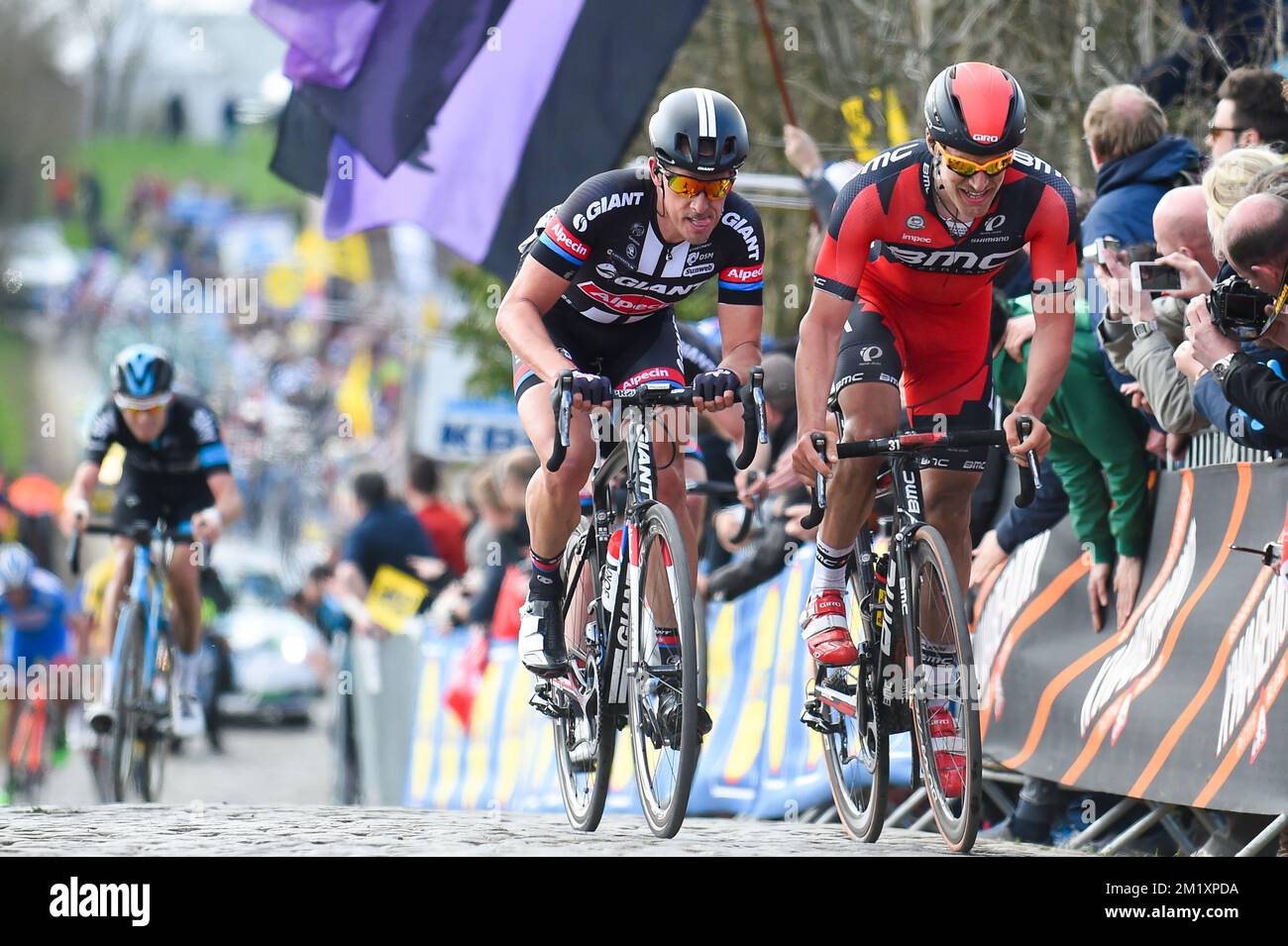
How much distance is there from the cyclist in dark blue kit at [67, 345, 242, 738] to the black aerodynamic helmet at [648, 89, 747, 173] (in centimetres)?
563

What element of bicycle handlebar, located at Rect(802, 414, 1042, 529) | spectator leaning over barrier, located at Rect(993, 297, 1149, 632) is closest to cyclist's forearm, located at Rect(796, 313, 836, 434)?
bicycle handlebar, located at Rect(802, 414, 1042, 529)

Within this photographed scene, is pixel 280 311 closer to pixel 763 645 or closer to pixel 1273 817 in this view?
pixel 763 645

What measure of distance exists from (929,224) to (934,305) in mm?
430

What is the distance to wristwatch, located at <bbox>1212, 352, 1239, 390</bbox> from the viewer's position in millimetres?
5707

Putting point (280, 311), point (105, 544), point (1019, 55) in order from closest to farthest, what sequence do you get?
point (1019, 55), point (105, 544), point (280, 311)

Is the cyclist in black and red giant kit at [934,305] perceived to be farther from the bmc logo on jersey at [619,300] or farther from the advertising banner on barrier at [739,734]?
the advertising banner on barrier at [739,734]

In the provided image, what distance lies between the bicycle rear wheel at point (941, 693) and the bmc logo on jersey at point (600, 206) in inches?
58.6

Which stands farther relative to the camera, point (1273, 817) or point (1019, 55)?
point (1019, 55)

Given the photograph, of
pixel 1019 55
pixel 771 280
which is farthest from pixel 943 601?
pixel 771 280

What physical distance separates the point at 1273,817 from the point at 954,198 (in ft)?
7.31

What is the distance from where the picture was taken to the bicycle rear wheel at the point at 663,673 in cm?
597

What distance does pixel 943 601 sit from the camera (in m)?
6.13
